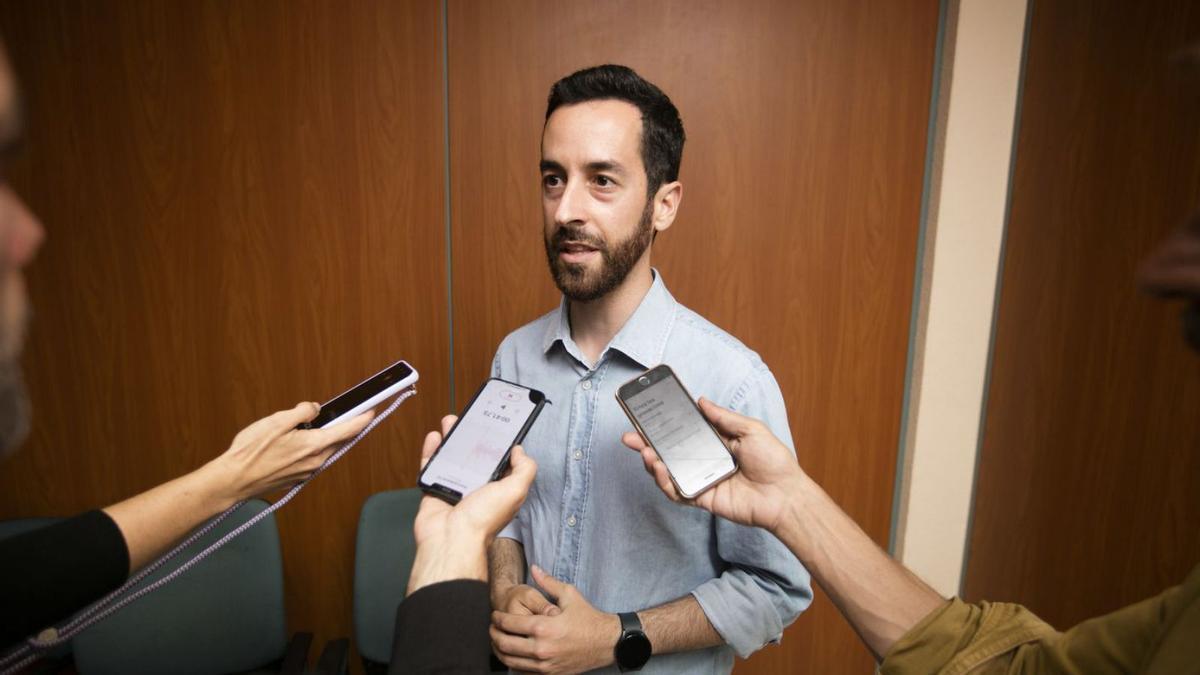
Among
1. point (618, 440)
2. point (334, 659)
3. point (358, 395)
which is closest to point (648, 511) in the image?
point (618, 440)

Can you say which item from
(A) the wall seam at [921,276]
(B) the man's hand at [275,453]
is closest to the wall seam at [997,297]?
(A) the wall seam at [921,276]

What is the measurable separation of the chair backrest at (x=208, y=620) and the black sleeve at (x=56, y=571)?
954 mm

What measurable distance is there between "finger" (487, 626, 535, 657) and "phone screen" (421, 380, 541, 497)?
0.89 feet

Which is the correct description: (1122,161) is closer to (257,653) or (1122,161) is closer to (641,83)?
(641,83)

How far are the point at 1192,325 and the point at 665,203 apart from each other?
909 millimetres

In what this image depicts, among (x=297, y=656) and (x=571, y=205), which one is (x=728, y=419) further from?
(x=297, y=656)

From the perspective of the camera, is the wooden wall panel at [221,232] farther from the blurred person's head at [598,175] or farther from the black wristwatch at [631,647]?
the black wristwatch at [631,647]

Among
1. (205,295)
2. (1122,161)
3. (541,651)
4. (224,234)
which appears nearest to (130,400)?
(205,295)

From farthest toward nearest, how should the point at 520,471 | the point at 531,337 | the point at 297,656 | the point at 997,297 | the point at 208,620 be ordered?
the point at 997,297
the point at 208,620
the point at 297,656
the point at 531,337
the point at 520,471

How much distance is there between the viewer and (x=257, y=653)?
1.85m

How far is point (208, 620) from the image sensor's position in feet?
5.94

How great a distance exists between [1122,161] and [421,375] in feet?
7.03

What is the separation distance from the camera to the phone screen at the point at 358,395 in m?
1.21

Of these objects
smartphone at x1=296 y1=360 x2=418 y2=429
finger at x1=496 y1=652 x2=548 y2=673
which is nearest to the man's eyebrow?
smartphone at x1=296 y1=360 x2=418 y2=429
